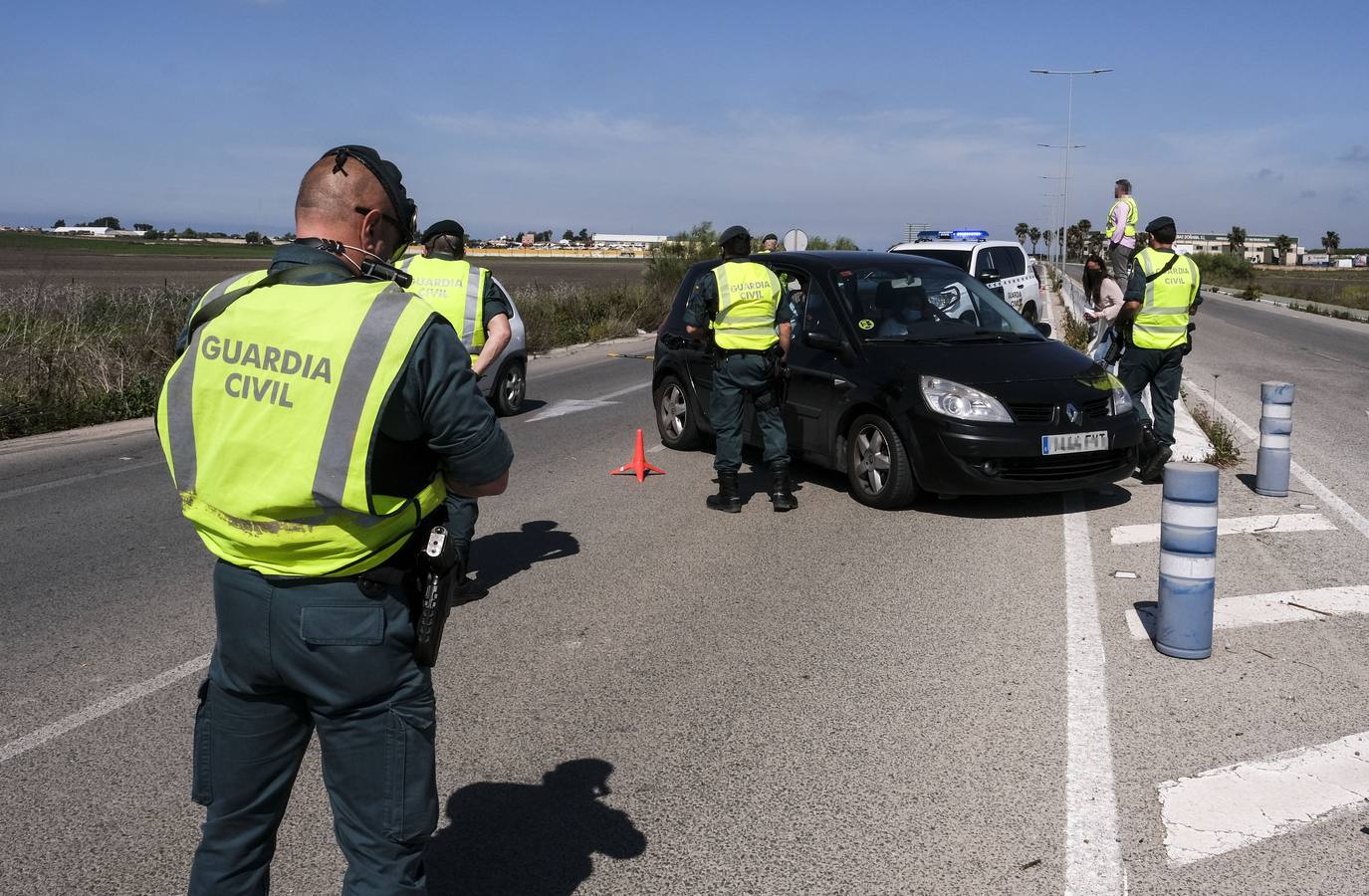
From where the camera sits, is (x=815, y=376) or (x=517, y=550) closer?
(x=517, y=550)

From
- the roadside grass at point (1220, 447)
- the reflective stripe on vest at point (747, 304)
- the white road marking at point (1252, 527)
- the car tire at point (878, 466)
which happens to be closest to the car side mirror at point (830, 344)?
the car tire at point (878, 466)

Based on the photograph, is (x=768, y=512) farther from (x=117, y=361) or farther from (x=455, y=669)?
(x=117, y=361)

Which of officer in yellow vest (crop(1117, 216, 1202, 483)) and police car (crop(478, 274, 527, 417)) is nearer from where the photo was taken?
officer in yellow vest (crop(1117, 216, 1202, 483))

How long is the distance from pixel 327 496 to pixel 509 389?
38.9ft

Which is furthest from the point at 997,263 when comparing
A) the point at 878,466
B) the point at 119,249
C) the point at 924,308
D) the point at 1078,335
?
the point at 119,249

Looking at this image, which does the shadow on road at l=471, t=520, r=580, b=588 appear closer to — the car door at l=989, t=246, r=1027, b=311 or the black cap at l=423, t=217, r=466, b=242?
the black cap at l=423, t=217, r=466, b=242

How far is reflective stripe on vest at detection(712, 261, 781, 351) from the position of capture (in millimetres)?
8070

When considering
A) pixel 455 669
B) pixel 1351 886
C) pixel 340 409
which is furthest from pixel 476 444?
pixel 455 669

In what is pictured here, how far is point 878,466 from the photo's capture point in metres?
8.29

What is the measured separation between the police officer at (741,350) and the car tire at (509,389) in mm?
5742

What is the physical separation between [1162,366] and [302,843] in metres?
7.43

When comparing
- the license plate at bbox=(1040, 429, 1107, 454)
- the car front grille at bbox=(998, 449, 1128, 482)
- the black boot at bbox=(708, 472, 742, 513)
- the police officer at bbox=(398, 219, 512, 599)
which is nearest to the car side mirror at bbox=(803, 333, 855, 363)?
the black boot at bbox=(708, 472, 742, 513)

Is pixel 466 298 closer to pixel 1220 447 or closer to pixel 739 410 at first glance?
pixel 739 410

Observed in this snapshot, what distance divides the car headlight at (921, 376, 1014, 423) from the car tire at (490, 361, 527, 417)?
6761mm
